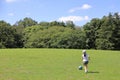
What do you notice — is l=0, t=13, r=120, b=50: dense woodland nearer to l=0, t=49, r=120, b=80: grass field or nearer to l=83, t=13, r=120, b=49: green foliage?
l=83, t=13, r=120, b=49: green foliage

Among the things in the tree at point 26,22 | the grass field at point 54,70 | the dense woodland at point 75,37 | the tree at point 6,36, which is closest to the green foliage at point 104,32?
the dense woodland at point 75,37

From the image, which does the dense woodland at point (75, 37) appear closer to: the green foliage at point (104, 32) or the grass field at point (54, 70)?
the green foliage at point (104, 32)

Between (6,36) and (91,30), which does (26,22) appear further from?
(91,30)

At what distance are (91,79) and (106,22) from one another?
88.4 meters

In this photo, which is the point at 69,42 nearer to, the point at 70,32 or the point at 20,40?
the point at 70,32

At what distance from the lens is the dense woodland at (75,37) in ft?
343

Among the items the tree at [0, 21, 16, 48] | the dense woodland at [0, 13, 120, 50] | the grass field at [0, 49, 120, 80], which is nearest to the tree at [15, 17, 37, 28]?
the dense woodland at [0, 13, 120, 50]

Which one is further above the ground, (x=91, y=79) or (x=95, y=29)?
(x=95, y=29)

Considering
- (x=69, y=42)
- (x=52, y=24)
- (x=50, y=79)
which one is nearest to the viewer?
(x=50, y=79)

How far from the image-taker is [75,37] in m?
106

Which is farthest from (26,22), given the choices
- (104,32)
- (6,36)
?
(104,32)

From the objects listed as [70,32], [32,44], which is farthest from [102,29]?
[32,44]

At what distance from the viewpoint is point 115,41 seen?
346 ft

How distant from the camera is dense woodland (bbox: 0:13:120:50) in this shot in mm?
104562
